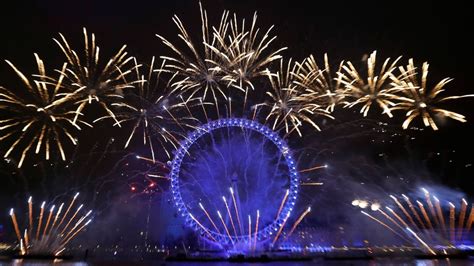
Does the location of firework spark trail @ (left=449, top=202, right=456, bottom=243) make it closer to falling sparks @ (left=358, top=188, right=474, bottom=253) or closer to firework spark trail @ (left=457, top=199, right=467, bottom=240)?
falling sparks @ (left=358, top=188, right=474, bottom=253)

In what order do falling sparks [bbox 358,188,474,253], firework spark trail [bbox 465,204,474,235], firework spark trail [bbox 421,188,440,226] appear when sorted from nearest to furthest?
falling sparks [bbox 358,188,474,253] → firework spark trail [bbox 465,204,474,235] → firework spark trail [bbox 421,188,440,226]

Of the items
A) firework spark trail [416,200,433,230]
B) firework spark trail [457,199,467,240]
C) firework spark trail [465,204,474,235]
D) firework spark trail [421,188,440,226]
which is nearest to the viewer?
firework spark trail [465,204,474,235]

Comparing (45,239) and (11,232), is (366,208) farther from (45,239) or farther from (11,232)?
(11,232)

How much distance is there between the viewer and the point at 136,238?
51.1 meters

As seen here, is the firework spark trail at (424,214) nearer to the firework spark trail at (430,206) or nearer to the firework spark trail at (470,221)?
the firework spark trail at (430,206)

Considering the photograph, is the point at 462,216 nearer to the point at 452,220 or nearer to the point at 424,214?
the point at 452,220

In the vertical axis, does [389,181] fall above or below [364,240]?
above

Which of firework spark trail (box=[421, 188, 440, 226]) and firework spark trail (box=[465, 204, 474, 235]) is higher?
firework spark trail (box=[421, 188, 440, 226])

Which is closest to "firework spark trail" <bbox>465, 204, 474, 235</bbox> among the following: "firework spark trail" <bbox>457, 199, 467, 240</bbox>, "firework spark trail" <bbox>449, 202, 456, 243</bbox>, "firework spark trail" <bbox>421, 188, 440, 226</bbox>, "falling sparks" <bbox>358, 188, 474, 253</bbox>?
"falling sparks" <bbox>358, 188, 474, 253</bbox>

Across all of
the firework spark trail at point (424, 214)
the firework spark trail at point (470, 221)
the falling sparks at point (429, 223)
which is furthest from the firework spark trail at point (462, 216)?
the firework spark trail at point (424, 214)

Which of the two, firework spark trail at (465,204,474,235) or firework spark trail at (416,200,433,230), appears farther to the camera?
firework spark trail at (416,200,433,230)

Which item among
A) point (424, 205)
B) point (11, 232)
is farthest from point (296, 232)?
point (11, 232)

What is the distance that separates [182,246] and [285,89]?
2613 cm

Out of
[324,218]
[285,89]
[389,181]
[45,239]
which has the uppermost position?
[285,89]
